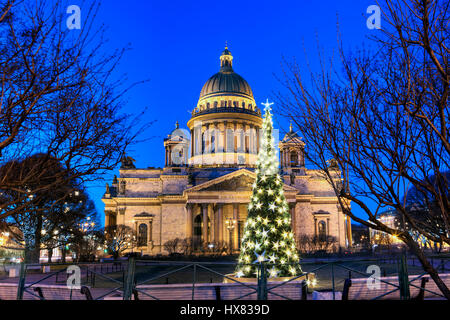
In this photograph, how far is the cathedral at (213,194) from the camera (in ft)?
191

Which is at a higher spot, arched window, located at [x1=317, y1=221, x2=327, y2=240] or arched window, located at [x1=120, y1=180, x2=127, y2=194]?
arched window, located at [x1=120, y1=180, x2=127, y2=194]

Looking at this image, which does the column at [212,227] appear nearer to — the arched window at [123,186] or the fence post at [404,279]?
the arched window at [123,186]

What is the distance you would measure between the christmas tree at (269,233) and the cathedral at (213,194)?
3454 centimetres

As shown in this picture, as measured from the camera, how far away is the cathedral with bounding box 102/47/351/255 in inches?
2288

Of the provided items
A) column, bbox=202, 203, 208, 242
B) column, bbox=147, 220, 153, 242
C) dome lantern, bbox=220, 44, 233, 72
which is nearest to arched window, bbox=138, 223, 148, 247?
column, bbox=147, 220, 153, 242

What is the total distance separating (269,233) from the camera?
1702cm

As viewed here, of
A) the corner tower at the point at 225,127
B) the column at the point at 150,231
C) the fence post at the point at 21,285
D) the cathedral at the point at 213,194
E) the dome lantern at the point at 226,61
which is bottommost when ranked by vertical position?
the fence post at the point at 21,285

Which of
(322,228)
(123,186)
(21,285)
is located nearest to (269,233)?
(21,285)

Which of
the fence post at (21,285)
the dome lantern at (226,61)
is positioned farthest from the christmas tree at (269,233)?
the dome lantern at (226,61)

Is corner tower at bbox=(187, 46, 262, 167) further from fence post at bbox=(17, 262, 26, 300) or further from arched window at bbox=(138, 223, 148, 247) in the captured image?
fence post at bbox=(17, 262, 26, 300)

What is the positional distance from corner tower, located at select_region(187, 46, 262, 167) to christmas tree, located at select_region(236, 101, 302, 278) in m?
54.3
